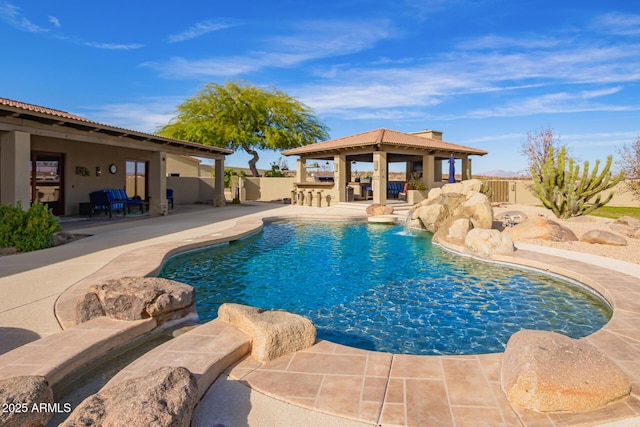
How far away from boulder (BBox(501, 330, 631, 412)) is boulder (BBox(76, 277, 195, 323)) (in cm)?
341

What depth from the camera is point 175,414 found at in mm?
2195

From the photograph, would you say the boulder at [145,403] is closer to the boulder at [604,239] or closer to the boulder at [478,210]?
the boulder at [478,210]

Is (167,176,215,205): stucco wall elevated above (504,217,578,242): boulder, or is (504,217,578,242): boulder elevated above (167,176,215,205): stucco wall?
(167,176,215,205): stucco wall

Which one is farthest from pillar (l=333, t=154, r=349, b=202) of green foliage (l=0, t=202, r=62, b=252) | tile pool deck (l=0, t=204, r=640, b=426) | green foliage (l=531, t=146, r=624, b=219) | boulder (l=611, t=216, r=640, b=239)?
tile pool deck (l=0, t=204, r=640, b=426)

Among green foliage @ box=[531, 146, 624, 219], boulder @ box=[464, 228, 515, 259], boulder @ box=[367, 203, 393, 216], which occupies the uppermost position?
green foliage @ box=[531, 146, 624, 219]

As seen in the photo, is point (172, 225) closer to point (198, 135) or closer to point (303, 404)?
point (303, 404)

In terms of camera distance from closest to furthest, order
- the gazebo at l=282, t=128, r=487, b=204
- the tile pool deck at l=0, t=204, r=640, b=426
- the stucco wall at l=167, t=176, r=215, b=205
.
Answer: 1. the tile pool deck at l=0, t=204, r=640, b=426
2. the gazebo at l=282, t=128, r=487, b=204
3. the stucco wall at l=167, t=176, r=215, b=205

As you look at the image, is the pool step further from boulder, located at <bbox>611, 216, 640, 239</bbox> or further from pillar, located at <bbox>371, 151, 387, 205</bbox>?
pillar, located at <bbox>371, 151, 387, 205</bbox>

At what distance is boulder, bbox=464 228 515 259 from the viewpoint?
843cm

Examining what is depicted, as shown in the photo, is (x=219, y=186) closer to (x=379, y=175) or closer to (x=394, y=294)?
(x=379, y=175)

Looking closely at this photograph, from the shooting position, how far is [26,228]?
8664mm

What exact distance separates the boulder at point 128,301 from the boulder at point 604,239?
10.0 meters

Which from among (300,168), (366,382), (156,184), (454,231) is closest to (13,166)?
(156,184)

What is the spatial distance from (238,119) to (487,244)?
976 inches
